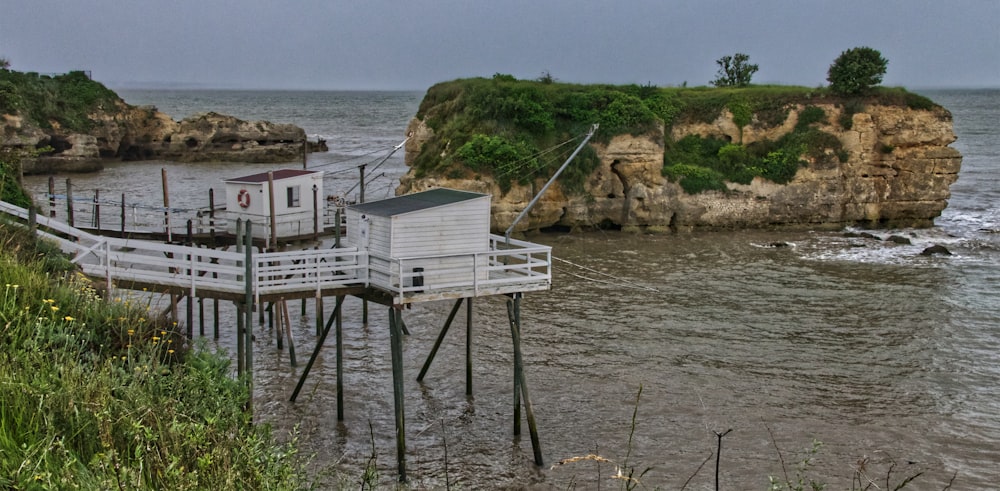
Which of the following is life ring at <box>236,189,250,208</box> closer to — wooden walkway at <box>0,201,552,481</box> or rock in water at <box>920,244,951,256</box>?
Result: wooden walkway at <box>0,201,552,481</box>

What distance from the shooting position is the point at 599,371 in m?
23.5

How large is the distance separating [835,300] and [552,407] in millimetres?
14229

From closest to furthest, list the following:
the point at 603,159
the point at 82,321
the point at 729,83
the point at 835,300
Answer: the point at 82,321 → the point at 835,300 → the point at 603,159 → the point at 729,83

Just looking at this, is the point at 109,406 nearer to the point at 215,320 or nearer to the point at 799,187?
the point at 215,320

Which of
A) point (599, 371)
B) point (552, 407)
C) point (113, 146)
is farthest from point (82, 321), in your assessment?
point (113, 146)

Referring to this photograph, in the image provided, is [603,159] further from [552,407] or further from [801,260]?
[552,407]

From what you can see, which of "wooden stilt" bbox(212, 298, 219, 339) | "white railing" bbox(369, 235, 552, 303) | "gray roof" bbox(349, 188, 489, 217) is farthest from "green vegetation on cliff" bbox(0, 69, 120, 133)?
"white railing" bbox(369, 235, 552, 303)

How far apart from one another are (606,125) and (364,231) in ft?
84.1

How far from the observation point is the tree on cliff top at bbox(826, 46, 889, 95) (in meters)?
45.8

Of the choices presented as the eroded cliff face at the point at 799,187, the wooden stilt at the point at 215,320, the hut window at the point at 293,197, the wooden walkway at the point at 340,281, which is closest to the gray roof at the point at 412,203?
the wooden walkway at the point at 340,281

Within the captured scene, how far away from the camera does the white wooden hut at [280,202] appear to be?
88.2 feet

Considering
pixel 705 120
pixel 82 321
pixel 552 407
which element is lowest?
pixel 552 407

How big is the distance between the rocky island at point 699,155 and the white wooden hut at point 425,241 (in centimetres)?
2098

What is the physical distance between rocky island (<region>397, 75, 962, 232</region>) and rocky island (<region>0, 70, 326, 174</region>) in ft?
69.1
